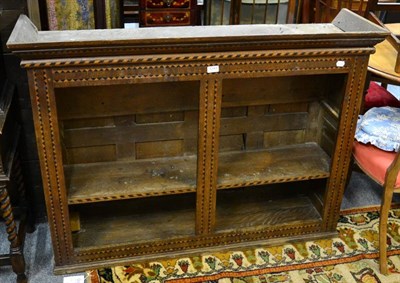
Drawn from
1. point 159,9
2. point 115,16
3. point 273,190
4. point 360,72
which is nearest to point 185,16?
point 159,9

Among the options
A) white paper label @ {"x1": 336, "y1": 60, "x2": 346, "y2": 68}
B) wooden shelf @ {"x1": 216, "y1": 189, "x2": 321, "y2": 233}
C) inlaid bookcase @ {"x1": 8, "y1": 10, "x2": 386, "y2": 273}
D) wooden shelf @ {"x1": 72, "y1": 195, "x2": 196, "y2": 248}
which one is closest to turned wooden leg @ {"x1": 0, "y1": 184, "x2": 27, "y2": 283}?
inlaid bookcase @ {"x1": 8, "y1": 10, "x2": 386, "y2": 273}

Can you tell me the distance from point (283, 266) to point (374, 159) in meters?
0.63

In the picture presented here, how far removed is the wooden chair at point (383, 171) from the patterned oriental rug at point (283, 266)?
0.38ft

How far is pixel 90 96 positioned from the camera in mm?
2156

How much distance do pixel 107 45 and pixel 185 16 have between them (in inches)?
102

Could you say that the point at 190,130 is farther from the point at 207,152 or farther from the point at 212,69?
the point at 212,69

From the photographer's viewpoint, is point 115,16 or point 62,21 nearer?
point 62,21

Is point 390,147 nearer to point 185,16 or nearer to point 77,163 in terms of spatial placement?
point 77,163

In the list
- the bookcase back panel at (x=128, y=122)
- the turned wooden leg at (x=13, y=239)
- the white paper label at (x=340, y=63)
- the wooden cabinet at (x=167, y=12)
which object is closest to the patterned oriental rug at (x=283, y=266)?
the turned wooden leg at (x=13, y=239)

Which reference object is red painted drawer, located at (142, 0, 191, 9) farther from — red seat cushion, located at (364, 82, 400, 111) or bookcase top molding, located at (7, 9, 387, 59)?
bookcase top molding, located at (7, 9, 387, 59)

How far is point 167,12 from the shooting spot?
421 centimetres

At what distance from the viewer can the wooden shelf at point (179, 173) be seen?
7.09ft

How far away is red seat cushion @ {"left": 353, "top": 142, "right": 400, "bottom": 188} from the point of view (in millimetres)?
2197

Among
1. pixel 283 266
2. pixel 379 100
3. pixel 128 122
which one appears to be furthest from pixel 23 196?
pixel 379 100
